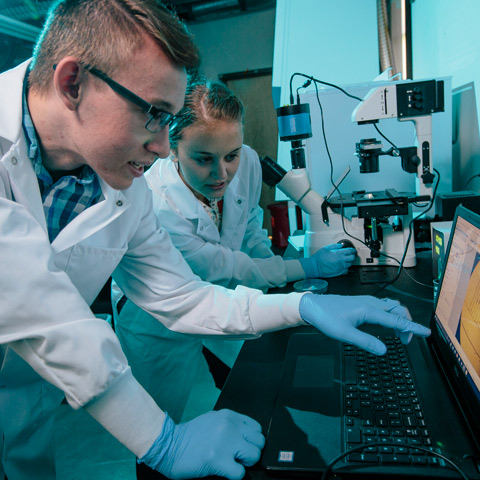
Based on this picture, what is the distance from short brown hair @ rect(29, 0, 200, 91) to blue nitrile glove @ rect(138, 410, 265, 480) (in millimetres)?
677

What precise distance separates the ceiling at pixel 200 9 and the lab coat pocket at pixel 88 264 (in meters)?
3.12

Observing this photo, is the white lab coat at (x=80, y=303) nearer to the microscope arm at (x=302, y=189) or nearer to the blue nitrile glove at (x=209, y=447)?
the blue nitrile glove at (x=209, y=447)

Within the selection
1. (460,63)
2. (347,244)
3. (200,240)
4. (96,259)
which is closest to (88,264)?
(96,259)

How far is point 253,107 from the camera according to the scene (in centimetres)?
436

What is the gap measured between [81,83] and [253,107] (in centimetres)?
381

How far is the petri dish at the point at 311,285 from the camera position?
1.33 metres

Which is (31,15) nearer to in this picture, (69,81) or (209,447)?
(69,81)

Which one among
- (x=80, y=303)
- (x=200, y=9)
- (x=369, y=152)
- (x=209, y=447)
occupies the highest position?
(x=200, y=9)

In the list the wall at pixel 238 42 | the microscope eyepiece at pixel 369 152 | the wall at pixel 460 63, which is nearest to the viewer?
the microscope eyepiece at pixel 369 152

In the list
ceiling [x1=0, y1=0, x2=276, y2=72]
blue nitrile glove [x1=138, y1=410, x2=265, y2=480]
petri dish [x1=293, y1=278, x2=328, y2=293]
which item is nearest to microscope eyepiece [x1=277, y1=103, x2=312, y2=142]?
petri dish [x1=293, y1=278, x2=328, y2=293]

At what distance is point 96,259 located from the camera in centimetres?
99

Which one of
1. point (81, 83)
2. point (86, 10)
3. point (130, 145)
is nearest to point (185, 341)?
point (130, 145)

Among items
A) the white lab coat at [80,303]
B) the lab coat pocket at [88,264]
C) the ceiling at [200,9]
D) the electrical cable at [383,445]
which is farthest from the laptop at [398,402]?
the ceiling at [200,9]

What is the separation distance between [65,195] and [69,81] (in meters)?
0.30
